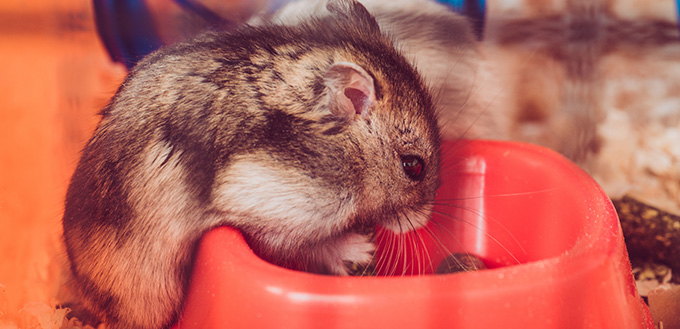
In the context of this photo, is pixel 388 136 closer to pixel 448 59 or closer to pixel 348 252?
pixel 348 252

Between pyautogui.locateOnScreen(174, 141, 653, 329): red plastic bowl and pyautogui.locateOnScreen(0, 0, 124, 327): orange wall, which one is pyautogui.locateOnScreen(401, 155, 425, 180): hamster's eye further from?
pyautogui.locateOnScreen(0, 0, 124, 327): orange wall

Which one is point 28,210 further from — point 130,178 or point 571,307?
point 571,307

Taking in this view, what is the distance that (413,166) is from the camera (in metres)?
1.13

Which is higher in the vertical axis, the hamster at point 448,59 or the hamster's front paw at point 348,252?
the hamster at point 448,59

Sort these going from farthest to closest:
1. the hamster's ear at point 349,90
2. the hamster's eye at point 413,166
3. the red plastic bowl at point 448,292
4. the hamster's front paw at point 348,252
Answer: the hamster's front paw at point 348,252 < the hamster's eye at point 413,166 < the hamster's ear at point 349,90 < the red plastic bowl at point 448,292

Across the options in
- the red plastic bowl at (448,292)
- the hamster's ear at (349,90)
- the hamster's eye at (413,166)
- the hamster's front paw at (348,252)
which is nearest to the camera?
the red plastic bowl at (448,292)

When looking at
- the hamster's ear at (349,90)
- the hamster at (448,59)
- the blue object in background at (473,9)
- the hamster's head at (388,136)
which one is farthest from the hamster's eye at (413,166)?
the blue object in background at (473,9)

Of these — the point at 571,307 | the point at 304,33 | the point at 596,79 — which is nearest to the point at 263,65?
the point at 304,33

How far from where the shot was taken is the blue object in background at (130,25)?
1.08 meters

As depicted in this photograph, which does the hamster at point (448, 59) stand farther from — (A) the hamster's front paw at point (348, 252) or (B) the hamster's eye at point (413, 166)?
(A) the hamster's front paw at point (348, 252)

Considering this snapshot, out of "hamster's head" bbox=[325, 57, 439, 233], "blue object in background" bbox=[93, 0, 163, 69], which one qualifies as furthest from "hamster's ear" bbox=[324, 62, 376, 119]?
"blue object in background" bbox=[93, 0, 163, 69]

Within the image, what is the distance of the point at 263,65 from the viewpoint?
3.53ft

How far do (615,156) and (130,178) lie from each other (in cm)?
122

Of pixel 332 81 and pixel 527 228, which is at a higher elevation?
pixel 332 81
